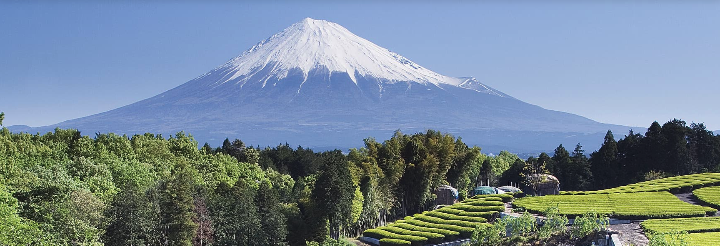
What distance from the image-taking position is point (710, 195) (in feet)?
124

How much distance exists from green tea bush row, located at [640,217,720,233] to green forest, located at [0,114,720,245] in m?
16.9

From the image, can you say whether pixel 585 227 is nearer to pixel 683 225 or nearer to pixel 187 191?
pixel 683 225

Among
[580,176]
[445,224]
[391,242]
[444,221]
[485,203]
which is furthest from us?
[580,176]

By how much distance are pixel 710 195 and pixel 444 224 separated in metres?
16.8

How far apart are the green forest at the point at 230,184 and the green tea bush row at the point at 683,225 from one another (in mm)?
16856

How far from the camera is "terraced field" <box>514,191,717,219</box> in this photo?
3347cm

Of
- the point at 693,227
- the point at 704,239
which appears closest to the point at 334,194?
the point at 693,227

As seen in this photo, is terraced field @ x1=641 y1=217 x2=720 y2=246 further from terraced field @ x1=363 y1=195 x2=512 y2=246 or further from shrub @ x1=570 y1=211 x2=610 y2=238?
terraced field @ x1=363 y1=195 x2=512 y2=246

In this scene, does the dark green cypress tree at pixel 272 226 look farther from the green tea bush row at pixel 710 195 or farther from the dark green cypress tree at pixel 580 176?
the dark green cypress tree at pixel 580 176

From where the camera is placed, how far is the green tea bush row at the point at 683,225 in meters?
29.2

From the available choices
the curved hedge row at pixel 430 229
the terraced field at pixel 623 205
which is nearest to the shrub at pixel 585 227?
the terraced field at pixel 623 205

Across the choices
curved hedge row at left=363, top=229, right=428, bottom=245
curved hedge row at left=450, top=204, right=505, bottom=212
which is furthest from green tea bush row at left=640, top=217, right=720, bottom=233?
curved hedge row at left=363, top=229, right=428, bottom=245

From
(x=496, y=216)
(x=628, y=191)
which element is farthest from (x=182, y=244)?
(x=628, y=191)

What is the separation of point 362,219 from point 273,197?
8.90 meters
